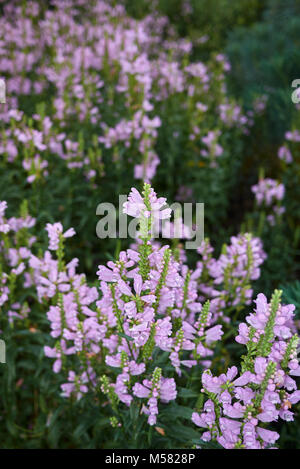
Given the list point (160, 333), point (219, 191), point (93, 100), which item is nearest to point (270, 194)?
point (219, 191)

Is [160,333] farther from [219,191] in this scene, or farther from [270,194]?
[219,191]

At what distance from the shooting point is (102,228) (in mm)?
3553

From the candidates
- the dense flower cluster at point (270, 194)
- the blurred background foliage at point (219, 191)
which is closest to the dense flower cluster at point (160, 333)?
the blurred background foliage at point (219, 191)

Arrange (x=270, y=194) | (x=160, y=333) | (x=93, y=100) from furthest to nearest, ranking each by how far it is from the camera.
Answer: (x=93, y=100) → (x=270, y=194) → (x=160, y=333)

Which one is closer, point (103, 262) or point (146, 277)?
point (146, 277)

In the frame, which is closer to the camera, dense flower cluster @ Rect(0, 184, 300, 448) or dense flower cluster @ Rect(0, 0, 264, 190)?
dense flower cluster @ Rect(0, 184, 300, 448)

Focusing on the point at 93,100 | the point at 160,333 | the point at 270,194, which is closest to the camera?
the point at 160,333

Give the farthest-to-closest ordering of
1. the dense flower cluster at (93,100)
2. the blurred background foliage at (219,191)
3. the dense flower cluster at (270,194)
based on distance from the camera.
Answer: the dense flower cluster at (270,194)
the dense flower cluster at (93,100)
the blurred background foliage at (219,191)

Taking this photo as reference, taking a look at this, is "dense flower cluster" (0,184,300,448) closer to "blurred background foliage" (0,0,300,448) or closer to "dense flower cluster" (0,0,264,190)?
"blurred background foliage" (0,0,300,448)

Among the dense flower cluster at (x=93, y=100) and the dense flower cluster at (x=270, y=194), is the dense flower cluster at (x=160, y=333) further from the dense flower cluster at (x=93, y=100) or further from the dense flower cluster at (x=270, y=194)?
the dense flower cluster at (x=270, y=194)

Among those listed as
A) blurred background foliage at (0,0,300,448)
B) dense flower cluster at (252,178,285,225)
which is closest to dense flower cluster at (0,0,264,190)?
blurred background foliage at (0,0,300,448)

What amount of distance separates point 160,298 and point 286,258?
91.0 inches
